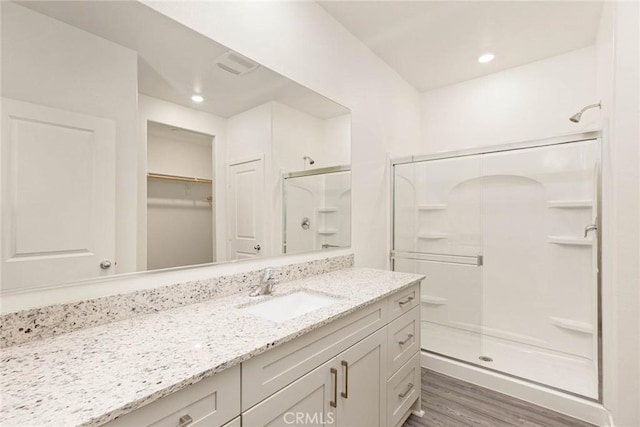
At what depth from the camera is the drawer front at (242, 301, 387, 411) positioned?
820 mm

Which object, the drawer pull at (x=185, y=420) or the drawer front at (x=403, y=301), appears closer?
the drawer pull at (x=185, y=420)

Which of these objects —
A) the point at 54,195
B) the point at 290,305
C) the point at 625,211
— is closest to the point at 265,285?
the point at 290,305

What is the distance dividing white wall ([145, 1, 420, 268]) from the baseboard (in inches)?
34.1

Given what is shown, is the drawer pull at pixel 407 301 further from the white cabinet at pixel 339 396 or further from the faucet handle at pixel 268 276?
the faucet handle at pixel 268 276

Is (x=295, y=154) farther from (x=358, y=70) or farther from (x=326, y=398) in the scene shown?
(x=326, y=398)

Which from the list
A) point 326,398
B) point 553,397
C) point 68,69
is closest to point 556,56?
point 553,397

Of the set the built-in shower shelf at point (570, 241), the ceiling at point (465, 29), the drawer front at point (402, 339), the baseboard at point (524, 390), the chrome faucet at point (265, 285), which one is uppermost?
the ceiling at point (465, 29)

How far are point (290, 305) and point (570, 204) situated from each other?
2.35 meters

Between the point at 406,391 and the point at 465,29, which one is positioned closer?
the point at 406,391

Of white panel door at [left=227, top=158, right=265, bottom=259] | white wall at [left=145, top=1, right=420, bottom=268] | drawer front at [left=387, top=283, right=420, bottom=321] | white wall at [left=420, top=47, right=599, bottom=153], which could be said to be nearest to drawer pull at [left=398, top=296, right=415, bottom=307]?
drawer front at [left=387, top=283, right=420, bottom=321]

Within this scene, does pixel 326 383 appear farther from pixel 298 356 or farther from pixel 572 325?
pixel 572 325

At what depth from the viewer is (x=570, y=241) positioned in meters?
2.34

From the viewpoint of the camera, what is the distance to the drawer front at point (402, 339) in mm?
1475

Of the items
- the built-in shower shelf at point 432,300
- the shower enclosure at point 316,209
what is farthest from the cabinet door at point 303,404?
the built-in shower shelf at point 432,300
